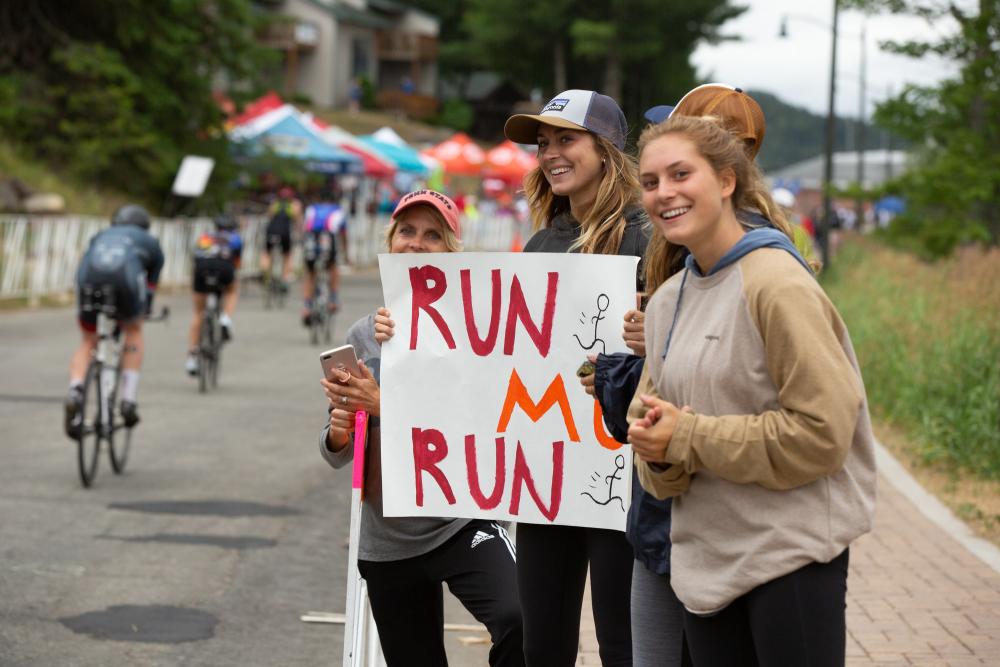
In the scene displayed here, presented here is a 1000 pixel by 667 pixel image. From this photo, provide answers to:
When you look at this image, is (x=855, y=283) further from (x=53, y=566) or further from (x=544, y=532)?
(x=544, y=532)

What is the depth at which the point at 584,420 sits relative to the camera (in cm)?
452

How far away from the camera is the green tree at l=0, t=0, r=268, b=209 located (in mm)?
34969

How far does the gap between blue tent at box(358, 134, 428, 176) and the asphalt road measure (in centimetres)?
2508

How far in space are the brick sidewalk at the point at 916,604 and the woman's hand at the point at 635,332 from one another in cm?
269

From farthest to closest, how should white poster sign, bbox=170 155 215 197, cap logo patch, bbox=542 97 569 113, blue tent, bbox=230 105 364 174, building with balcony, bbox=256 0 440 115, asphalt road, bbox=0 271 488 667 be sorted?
building with balcony, bbox=256 0 440 115 → blue tent, bbox=230 105 364 174 → white poster sign, bbox=170 155 215 197 → asphalt road, bbox=0 271 488 667 → cap logo patch, bbox=542 97 569 113

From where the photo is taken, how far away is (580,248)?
176 inches

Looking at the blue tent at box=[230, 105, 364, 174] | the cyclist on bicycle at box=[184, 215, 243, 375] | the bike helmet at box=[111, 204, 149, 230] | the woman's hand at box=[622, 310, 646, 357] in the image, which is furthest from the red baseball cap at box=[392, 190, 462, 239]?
the blue tent at box=[230, 105, 364, 174]

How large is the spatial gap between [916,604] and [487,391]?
3.58 meters

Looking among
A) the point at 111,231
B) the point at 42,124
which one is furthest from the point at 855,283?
the point at 42,124

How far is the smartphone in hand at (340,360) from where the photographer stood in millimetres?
4352

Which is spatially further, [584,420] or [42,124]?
[42,124]

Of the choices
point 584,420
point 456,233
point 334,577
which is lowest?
point 334,577

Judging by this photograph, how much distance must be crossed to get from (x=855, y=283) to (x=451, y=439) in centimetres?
2007

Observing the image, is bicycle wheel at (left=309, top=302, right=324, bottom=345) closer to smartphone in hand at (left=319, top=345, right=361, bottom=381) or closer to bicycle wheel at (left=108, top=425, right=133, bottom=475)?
bicycle wheel at (left=108, top=425, right=133, bottom=475)
